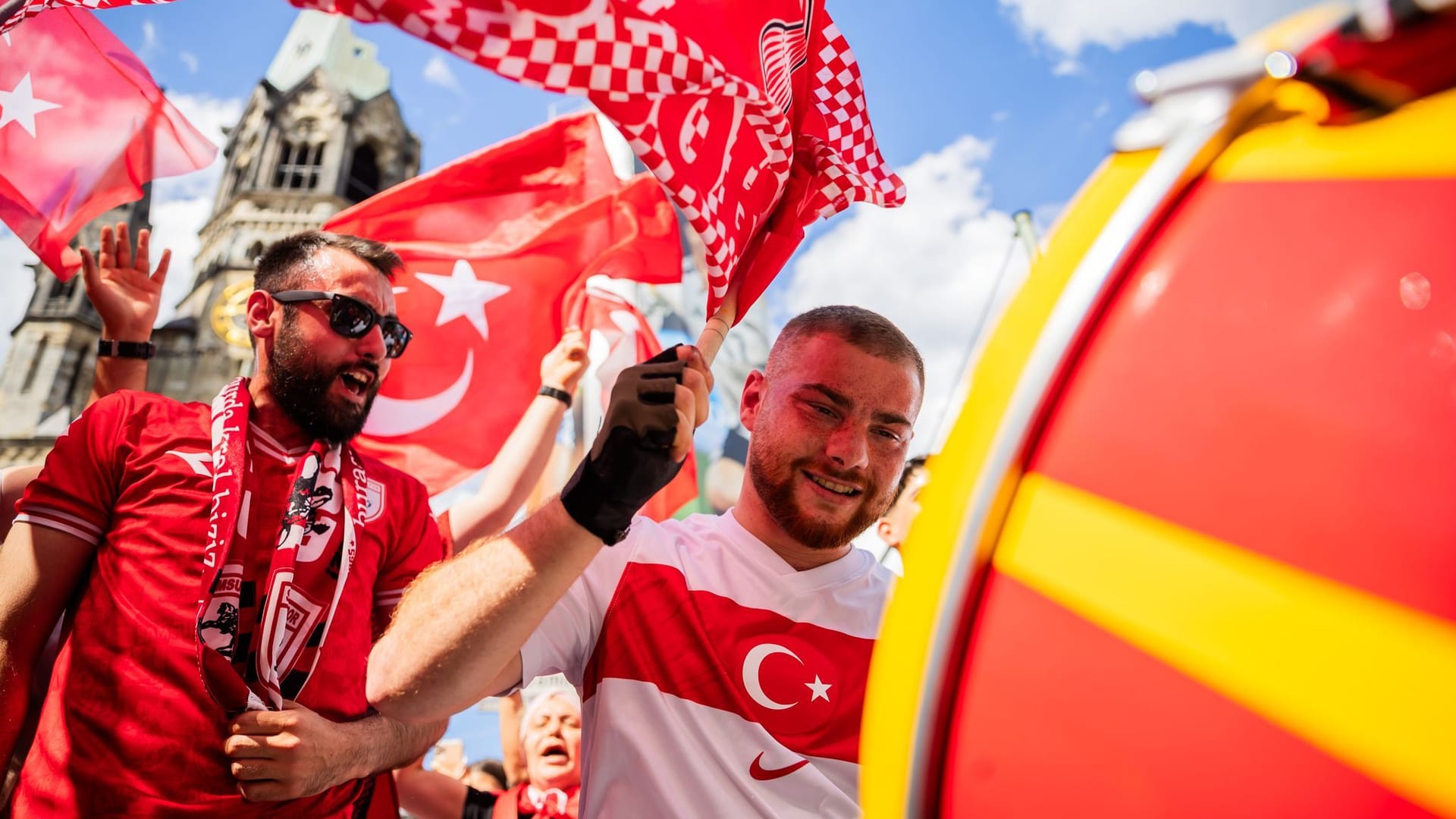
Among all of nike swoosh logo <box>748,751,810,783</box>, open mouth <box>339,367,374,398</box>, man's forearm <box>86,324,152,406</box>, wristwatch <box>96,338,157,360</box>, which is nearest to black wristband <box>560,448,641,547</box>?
nike swoosh logo <box>748,751,810,783</box>

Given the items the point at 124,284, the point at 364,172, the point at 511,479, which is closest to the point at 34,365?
the point at 364,172

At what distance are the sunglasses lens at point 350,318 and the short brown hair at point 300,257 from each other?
177 mm

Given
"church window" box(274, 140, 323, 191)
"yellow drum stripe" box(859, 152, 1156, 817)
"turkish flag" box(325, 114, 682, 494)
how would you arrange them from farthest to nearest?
"church window" box(274, 140, 323, 191) → "turkish flag" box(325, 114, 682, 494) → "yellow drum stripe" box(859, 152, 1156, 817)

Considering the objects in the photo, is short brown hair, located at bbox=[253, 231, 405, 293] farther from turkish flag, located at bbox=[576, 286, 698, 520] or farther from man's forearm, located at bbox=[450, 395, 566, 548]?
turkish flag, located at bbox=[576, 286, 698, 520]

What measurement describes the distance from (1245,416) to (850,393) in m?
1.33

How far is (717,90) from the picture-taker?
170 cm

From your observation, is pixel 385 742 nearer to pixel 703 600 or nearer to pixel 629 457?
pixel 703 600

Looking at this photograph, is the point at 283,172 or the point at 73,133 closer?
the point at 73,133

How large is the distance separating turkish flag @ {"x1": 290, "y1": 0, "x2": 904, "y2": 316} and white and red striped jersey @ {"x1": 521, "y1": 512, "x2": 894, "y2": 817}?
628 mm

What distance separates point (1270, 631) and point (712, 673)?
1.27 metres

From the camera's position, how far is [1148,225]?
59 centimetres

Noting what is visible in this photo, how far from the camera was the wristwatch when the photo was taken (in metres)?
2.75

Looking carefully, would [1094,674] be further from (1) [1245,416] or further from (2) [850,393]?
(2) [850,393]

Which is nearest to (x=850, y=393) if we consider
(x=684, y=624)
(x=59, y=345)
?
(x=684, y=624)
